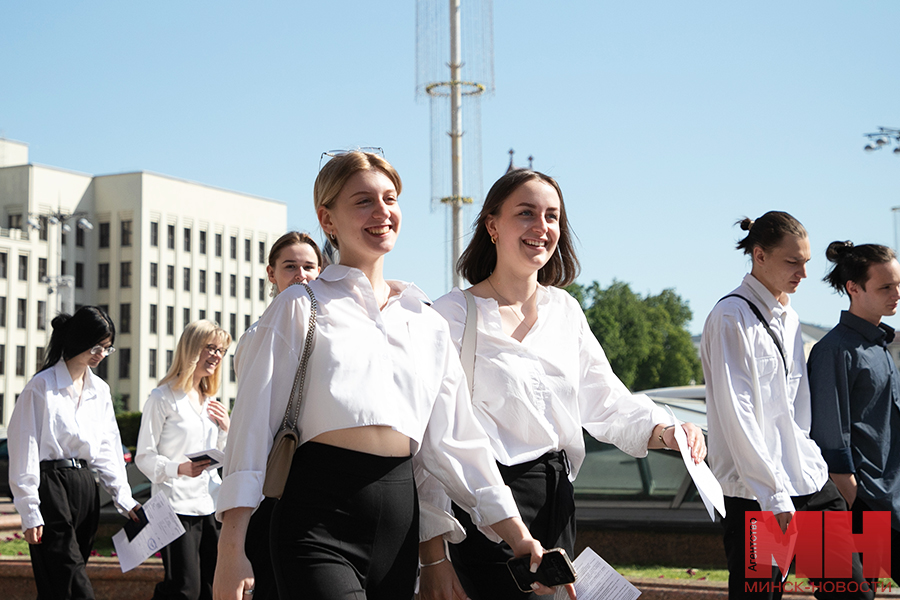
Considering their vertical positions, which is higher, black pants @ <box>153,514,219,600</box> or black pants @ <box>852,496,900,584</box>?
black pants @ <box>852,496,900,584</box>

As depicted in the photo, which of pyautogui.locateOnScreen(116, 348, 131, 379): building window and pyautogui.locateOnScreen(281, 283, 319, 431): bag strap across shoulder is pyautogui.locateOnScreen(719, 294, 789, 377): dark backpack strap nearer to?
pyautogui.locateOnScreen(281, 283, 319, 431): bag strap across shoulder

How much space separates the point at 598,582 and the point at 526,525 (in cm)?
32

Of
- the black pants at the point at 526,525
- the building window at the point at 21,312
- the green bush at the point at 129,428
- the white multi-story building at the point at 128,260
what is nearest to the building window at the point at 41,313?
the white multi-story building at the point at 128,260

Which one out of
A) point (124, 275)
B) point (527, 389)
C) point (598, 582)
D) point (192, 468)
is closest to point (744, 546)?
point (598, 582)

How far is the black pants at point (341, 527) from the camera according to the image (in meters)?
3.04

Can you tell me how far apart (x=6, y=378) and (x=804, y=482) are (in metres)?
75.6

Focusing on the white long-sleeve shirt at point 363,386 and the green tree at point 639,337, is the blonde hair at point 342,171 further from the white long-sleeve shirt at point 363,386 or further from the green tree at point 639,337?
the green tree at point 639,337

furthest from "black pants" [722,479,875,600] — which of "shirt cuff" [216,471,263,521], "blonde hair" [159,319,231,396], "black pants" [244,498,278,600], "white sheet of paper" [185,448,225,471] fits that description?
"blonde hair" [159,319,231,396]

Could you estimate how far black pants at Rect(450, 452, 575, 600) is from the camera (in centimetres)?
371

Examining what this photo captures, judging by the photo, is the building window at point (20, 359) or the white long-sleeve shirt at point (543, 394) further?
the building window at point (20, 359)

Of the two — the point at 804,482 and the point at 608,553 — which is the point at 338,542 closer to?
the point at 804,482

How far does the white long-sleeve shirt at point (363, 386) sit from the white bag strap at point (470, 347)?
23cm

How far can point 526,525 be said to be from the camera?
374cm

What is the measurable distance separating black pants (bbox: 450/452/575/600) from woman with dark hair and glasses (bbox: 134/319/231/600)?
3.12 metres
